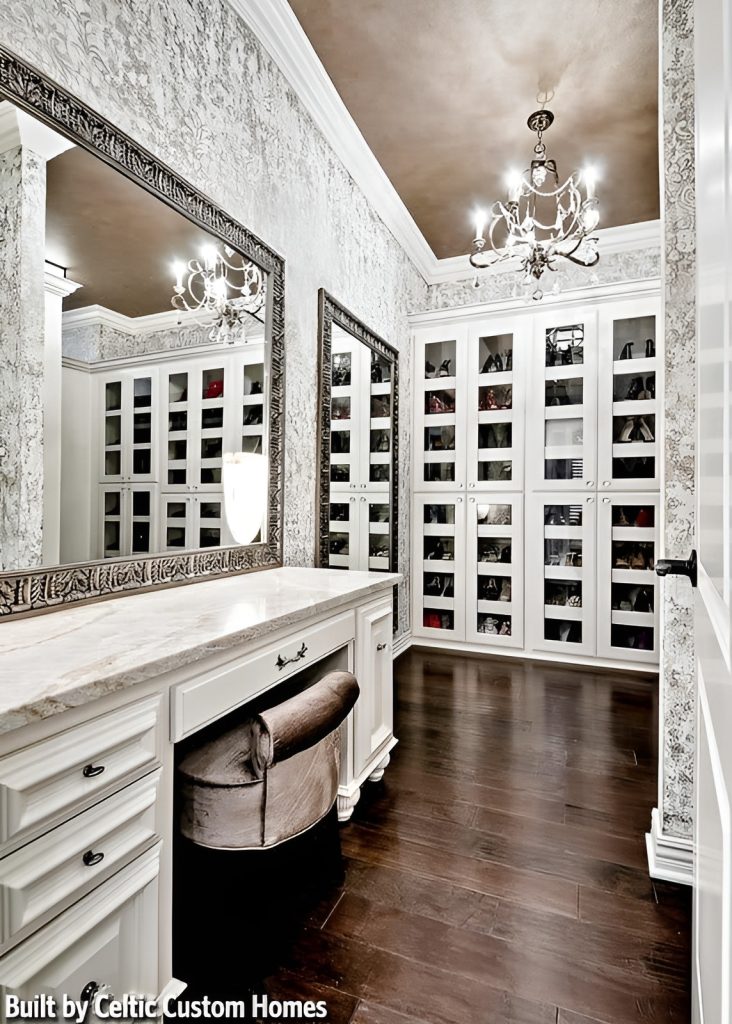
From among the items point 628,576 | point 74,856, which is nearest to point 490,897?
point 74,856

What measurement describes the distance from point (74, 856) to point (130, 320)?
1.39 m

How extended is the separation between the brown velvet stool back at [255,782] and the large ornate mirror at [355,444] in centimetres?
142

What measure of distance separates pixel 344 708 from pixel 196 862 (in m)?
0.77

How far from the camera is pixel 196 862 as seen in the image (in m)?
1.71

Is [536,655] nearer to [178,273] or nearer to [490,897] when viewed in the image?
[490,897]

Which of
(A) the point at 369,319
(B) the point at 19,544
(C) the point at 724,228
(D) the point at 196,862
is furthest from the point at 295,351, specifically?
(C) the point at 724,228

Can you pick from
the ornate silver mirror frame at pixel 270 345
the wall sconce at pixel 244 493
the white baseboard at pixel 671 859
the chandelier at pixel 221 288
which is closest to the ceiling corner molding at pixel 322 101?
the ornate silver mirror frame at pixel 270 345

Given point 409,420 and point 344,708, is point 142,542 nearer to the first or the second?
point 344,708

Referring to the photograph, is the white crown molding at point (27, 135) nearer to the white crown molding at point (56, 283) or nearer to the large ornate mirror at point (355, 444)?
the white crown molding at point (56, 283)

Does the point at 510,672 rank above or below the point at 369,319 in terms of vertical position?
below

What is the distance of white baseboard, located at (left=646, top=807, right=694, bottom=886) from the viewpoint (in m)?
1.57

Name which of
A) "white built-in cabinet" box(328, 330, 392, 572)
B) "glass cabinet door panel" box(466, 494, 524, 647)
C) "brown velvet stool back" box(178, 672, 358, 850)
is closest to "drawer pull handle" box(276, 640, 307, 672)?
"brown velvet stool back" box(178, 672, 358, 850)

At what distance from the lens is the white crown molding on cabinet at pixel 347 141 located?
2.23 metres

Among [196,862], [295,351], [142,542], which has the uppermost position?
[295,351]
